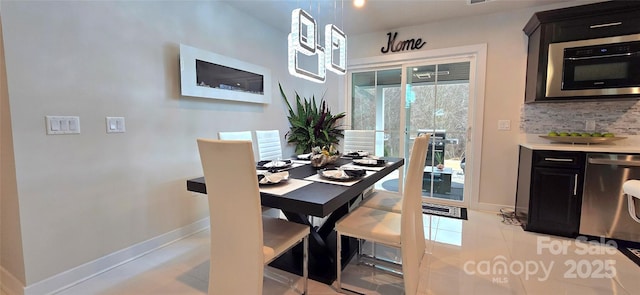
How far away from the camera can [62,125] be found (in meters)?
1.73

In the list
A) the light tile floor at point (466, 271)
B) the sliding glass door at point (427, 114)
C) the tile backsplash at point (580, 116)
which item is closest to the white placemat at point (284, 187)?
the light tile floor at point (466, 271)

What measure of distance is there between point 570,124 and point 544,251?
1.48m

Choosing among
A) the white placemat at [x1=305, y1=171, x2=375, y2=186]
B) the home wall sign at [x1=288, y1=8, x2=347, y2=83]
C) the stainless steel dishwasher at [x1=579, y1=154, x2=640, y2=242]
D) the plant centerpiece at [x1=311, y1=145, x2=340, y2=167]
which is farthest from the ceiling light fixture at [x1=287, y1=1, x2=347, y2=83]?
the stainless steel dishwasher at [x1=579, y1=154, x2=640, y2=242]

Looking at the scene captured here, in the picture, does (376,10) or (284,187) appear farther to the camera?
(376,10)

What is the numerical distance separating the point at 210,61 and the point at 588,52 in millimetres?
3528

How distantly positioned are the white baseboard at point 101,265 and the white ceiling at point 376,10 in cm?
238

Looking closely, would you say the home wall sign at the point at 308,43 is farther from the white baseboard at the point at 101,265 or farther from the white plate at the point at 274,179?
the white baseboard at the point at 101,265

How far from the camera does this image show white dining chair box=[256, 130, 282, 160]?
2.73 meters

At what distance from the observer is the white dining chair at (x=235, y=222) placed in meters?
1.27

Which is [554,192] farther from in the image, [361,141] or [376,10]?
[376,10]

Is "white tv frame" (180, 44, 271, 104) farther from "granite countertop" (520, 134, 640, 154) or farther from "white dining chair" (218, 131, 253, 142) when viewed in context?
"granite countertop" (520, 134, 640, 154)

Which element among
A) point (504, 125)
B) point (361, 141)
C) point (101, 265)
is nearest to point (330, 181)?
point (361, 141)

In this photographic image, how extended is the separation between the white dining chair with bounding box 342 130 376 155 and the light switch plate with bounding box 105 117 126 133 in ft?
7.24

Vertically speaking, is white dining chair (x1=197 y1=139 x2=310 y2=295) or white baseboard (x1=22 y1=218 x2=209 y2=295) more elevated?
white dining chair (x1=197 y1=139 x2=310 y2=295)
